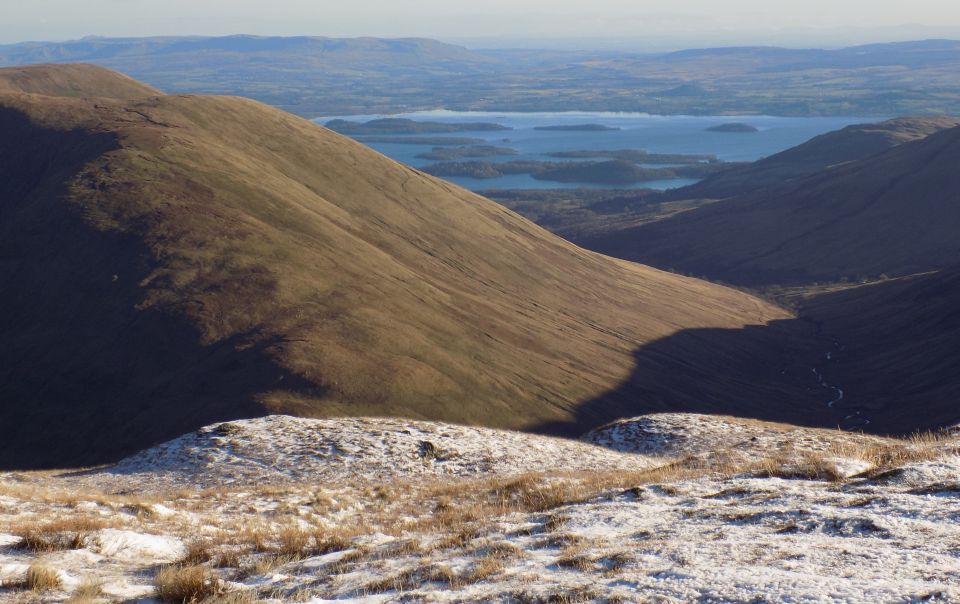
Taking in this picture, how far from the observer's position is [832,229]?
155625 mm

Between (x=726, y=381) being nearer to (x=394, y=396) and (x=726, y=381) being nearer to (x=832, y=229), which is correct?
(x=394, y=396)

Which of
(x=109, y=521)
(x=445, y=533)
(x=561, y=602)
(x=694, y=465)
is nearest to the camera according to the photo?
(x=561, y=602)

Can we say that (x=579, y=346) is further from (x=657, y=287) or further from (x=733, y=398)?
(x=657, y=287)

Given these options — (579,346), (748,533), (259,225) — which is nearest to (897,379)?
(579,346)

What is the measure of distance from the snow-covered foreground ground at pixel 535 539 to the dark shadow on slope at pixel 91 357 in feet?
71.2

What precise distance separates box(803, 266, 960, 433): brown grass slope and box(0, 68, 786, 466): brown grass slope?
14876mm

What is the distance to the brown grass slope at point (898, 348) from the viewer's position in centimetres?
6031

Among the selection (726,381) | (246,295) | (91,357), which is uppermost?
(246,295)

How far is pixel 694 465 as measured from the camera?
2348 cm

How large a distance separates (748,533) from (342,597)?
20.7 ft

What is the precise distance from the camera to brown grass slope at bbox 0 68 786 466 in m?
45.2

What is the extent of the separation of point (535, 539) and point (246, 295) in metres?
44.0

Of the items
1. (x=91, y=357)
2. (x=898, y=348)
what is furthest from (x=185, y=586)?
(x=898, y=348)

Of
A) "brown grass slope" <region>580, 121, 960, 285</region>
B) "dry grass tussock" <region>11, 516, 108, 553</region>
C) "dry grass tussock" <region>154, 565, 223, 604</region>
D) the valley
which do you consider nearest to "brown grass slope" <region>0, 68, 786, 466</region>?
the valley
